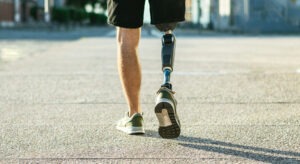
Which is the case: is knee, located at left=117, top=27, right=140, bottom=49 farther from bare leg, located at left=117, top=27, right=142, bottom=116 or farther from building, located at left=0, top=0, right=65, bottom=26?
building, located at left=0, top=0, right=65, bottom=26

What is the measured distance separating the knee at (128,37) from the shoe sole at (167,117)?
0.53m

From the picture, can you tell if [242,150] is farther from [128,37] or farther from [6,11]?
[6,11]

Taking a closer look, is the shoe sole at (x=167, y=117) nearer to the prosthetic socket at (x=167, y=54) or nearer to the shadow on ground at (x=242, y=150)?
the shadow on ground at (x=242, y=150)

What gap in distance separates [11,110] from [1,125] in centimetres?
78

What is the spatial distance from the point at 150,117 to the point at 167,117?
1.23 metres

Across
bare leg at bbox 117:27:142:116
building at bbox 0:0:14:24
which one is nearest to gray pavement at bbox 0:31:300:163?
bare leg at bbox 117:27:142:116

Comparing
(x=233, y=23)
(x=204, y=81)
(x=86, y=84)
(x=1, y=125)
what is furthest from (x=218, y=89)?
(x=233, y=23)

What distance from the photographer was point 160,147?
11.4 ft

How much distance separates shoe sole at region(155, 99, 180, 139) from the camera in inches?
134

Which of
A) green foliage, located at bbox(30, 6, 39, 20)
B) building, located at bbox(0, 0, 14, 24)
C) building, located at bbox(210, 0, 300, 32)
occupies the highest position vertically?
building, located at bbox(210, 0, 300, 32)

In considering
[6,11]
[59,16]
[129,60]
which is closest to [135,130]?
[129,60]

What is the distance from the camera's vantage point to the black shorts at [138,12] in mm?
3670

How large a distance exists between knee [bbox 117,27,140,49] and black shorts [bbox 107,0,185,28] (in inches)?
3.7

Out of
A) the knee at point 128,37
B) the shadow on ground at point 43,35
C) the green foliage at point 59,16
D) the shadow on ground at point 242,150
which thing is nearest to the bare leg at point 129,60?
the knee at point 128,37
